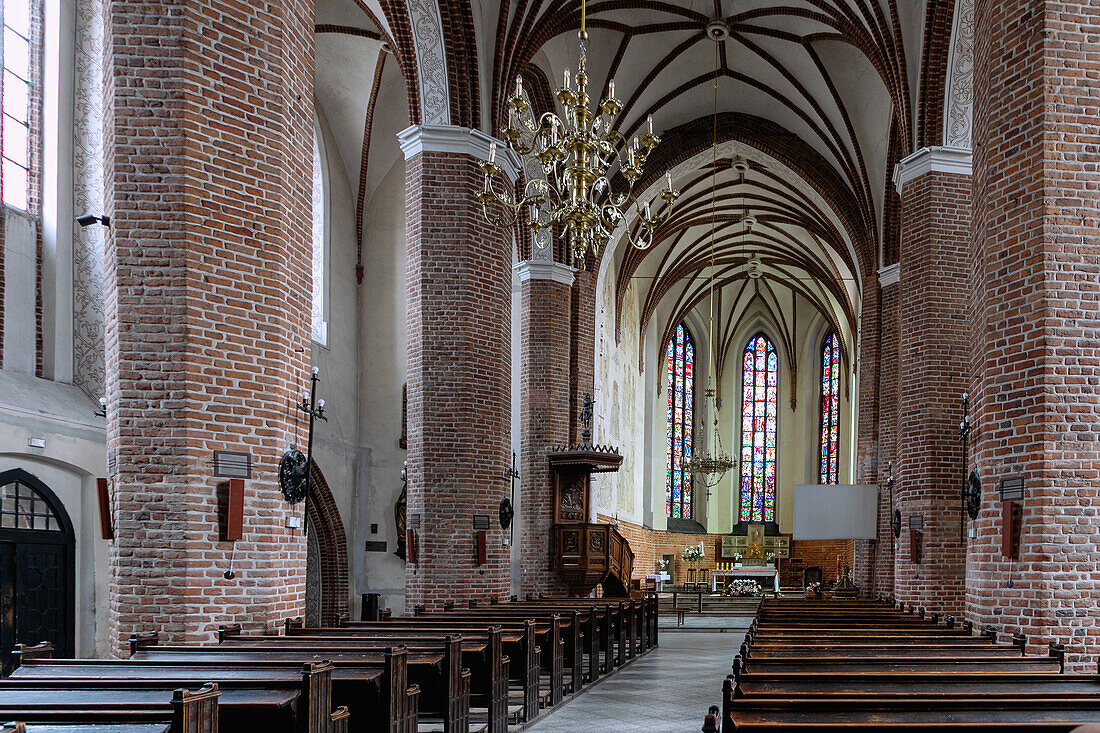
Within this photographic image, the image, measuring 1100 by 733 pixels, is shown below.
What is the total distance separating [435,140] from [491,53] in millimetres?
2005

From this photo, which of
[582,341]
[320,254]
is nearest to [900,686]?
[320,254]

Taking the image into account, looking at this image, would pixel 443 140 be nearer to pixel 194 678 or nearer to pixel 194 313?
pixel 194 313

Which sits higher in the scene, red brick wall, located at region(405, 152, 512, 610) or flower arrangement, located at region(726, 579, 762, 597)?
red brick wall, located at region(405, 152, 512, 610)

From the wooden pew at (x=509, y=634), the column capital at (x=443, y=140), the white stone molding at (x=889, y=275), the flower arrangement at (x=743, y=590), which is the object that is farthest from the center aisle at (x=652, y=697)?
the flower arrangement at (x=743, y=590)

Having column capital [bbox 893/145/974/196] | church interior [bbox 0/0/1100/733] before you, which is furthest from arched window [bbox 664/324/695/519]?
column capital [bbox 893/145/974/196]

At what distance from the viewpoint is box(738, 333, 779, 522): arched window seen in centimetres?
4162

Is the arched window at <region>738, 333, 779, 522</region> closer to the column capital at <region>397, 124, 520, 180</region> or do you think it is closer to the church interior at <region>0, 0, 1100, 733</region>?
the church interior at <region>0, 0, 1100, 733</region>

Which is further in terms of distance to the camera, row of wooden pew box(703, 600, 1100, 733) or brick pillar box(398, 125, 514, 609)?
brick pillar box(398, 125, 514, 609)

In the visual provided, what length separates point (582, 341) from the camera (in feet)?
72.6

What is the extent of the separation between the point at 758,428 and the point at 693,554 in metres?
7.08

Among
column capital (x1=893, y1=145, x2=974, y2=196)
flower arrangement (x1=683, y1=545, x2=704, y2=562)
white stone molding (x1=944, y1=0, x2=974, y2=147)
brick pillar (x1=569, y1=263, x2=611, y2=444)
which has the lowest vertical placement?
flower arrangement (x1=683, y1=545, x2=704, y2=562)

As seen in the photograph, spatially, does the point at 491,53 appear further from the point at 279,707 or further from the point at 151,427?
the point at 279,707

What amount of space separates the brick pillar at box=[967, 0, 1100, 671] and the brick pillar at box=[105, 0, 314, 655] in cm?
589

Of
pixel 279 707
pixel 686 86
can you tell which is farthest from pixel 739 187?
pixel 279 707
